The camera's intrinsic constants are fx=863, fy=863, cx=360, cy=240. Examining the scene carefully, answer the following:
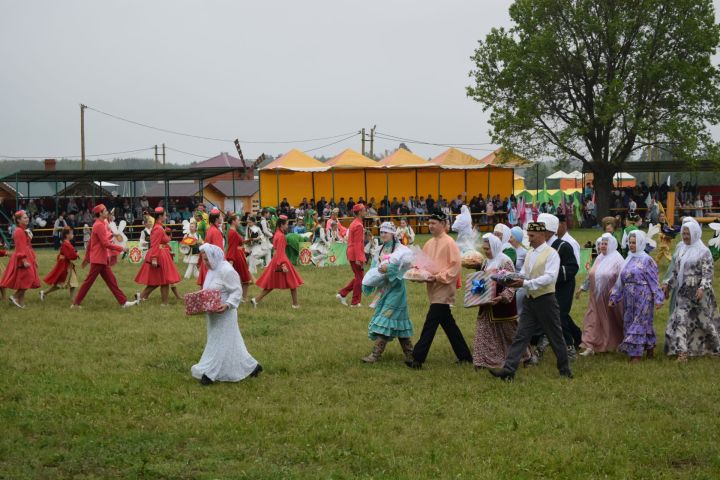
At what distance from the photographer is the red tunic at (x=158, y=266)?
15703 millimetres

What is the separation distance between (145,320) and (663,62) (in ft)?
104

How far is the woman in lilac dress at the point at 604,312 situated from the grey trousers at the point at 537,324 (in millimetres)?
1930

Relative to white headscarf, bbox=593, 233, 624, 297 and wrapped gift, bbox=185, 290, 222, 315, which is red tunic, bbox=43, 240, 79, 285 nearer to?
wrapped gift, bbox=185, 290, 222, 315

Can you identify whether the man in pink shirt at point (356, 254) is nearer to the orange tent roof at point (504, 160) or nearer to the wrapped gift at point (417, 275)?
the wrapped gift at point (417, 275)

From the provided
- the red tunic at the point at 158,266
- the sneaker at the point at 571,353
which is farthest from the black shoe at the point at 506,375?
the red tunic at the point at 158,266

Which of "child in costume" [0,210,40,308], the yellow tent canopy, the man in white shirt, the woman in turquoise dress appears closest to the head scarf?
the woman in turquoise dress

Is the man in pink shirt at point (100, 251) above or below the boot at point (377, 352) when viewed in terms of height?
above

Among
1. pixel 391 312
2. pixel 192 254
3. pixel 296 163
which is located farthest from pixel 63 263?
pixel 296 163

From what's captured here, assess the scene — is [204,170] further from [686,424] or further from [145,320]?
[686,424]

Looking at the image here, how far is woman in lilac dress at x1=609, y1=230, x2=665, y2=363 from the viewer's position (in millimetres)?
10641

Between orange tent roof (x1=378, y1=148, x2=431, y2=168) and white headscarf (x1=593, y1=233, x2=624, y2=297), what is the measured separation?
29.5 m

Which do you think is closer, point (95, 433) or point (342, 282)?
point (95, 433)

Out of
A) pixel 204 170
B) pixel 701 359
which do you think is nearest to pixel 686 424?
pixel 701 359

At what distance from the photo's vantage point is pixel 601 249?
11.6m
